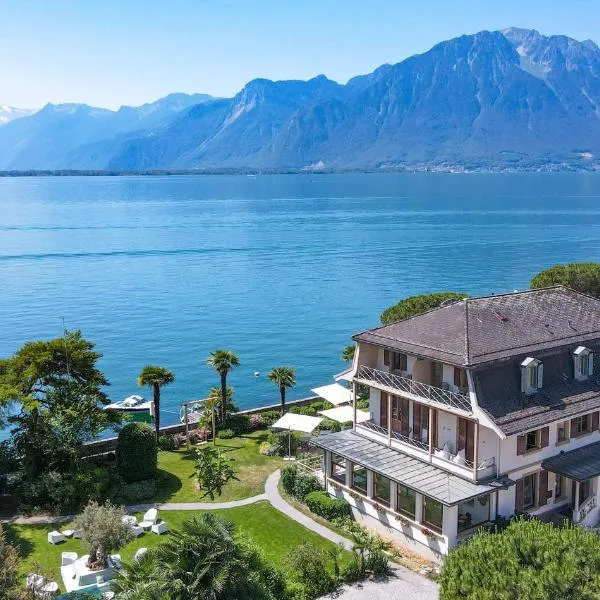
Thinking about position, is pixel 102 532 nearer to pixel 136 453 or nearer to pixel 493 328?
pixel 136 453

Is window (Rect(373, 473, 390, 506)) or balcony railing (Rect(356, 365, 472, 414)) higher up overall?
balcony railing (Rect(356, 365, 472, 414))

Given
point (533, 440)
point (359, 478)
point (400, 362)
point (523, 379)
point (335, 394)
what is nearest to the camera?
point (523, 379)

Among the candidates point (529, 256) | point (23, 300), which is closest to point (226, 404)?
point (23, 300)

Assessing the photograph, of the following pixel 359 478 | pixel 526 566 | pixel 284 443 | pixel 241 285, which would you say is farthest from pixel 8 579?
pixel 241 285

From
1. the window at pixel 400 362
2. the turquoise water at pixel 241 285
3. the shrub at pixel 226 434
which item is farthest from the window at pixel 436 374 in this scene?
the turquoise water at pixel 241 285

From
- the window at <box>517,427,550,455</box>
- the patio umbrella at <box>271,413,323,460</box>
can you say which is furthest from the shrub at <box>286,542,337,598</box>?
the patio umbrella at <box>271,413,323,460</box>

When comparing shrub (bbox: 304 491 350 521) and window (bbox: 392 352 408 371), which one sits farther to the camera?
shrub (bbox: 304 491 350 521)

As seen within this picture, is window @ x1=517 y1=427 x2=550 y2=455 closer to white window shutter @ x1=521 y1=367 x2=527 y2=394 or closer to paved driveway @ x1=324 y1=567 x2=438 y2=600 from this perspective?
white window shutter @ x1=521 y1=367 x2=527 y2=394
